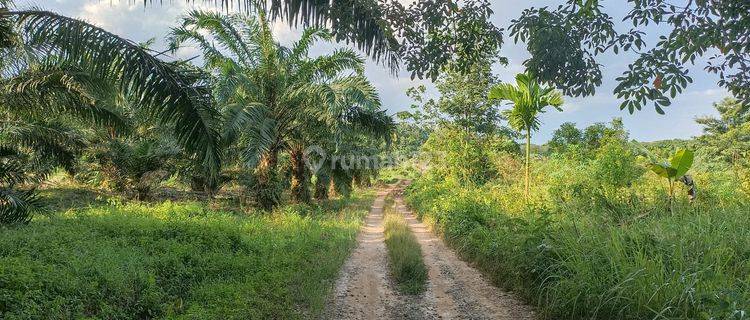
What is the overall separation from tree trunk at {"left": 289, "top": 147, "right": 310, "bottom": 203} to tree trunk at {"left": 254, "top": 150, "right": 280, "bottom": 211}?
2.14 metres

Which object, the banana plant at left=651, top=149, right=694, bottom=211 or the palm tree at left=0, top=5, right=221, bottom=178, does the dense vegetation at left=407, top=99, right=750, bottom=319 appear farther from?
the palm tree at left=0, top=5, right=221, bottom=178

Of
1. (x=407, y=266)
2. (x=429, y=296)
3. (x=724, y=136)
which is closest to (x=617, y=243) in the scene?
(x=429, y=296)

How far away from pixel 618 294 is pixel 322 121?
11.4m

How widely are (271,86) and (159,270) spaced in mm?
9017

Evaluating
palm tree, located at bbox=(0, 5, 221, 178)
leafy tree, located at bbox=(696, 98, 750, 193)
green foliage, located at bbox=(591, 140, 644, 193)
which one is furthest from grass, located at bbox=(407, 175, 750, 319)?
leafy tree, located at bbox=(696, 98, 750, 193)

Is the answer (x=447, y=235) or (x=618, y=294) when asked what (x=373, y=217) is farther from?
(x=618, y=294)

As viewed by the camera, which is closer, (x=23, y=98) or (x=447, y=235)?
(x=23, y=98)

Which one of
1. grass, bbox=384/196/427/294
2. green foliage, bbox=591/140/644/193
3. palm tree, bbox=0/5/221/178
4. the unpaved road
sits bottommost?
the unpaved road

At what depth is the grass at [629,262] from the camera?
3711mm

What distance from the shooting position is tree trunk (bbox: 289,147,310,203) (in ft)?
54.5

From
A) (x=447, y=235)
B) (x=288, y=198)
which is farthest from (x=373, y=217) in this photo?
(x=447, y=235)

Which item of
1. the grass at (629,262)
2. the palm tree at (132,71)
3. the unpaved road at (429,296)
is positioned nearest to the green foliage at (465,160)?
the unpaved road at (429,296)

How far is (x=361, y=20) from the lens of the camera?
15.3 ft

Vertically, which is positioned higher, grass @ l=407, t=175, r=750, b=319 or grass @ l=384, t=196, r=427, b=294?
grass @ l=407, t=175, r=750, b=319
